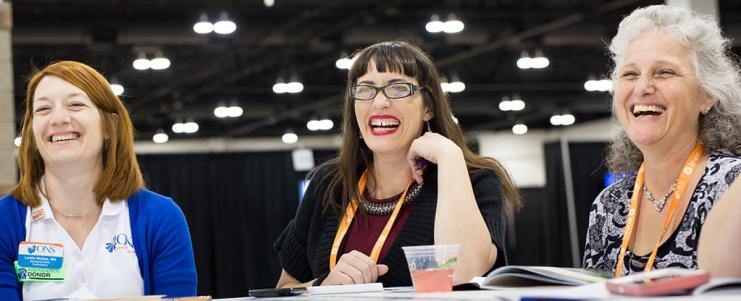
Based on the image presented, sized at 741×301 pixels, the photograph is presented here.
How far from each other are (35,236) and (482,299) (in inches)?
55.6

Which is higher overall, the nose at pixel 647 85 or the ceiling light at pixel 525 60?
the ceiling light at pixel 525 60

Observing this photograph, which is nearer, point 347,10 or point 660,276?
point 660,276

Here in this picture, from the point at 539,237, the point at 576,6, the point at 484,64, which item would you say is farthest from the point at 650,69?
the point at 539,237

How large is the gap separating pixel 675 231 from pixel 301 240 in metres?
1.12

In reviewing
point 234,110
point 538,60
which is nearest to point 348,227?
point 538,60

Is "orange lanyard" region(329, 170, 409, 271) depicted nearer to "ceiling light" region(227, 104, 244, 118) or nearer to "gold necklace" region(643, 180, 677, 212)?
"gold necklace" region(643, 180, 677, 212)

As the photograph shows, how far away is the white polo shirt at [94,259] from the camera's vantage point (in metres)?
2.43

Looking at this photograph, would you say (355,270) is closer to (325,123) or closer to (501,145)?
(325,123)

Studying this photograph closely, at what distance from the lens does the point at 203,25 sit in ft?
36.9

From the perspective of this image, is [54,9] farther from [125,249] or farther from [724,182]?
[724,182]

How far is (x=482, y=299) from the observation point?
156cm

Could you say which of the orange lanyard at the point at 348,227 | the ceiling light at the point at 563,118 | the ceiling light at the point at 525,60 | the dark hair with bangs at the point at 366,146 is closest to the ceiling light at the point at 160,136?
the ceiling light at the point at 563,118

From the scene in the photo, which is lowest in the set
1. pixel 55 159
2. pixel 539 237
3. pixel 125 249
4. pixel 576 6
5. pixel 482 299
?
pixel 482 299

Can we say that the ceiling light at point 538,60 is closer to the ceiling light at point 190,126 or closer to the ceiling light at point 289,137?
the ceiling light at point 190,126
